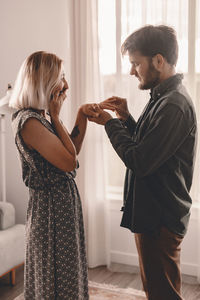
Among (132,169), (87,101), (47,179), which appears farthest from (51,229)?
(87,101)

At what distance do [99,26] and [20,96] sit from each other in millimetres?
1476

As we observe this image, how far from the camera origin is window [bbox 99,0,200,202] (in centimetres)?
252

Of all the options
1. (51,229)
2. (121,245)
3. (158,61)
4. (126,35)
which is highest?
(126,35)

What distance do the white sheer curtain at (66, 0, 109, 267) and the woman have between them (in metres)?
1.15

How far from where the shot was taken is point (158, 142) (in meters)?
1.38

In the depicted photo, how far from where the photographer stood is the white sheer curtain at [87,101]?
2.78m

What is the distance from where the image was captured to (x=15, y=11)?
3.18 meters

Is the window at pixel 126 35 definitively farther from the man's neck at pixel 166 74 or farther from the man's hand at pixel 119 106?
the man's neck at pixel 166 74

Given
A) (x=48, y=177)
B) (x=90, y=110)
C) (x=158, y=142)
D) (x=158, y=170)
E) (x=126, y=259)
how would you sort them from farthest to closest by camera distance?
(x=126, y=259), (x=90, y=110), (x=48, y=177), (x=158, y=170), (x=158, y=142)

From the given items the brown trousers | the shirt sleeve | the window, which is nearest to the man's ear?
the shirt sleeve

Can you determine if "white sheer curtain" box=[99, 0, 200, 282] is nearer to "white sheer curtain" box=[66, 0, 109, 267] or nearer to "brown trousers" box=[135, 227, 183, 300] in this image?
"white sheer curtain" box=[66, 0, 109, 267]

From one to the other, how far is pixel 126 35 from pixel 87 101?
1.99ft

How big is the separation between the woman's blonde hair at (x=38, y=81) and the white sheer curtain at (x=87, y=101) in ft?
→ 4.02

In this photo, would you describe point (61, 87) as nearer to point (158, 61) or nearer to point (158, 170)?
point (158, 61)
